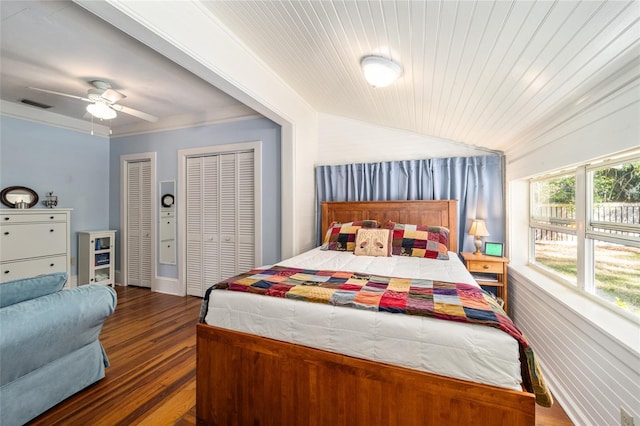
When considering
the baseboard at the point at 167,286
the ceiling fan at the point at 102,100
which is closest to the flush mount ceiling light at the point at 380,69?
the ceiling fan at the point at 102,100

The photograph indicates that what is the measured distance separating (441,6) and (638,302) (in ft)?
5.87

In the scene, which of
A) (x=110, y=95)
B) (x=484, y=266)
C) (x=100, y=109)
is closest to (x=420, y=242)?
(x=484, y=266)

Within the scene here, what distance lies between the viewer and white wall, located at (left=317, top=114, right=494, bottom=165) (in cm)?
319

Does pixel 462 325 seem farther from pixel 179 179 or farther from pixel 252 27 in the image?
pixel 179 179

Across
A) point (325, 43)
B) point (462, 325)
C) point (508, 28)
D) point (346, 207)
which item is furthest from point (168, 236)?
point (508, 28)

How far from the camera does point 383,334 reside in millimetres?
1211

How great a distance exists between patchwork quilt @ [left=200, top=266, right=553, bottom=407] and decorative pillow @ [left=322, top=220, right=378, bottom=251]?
984 mm

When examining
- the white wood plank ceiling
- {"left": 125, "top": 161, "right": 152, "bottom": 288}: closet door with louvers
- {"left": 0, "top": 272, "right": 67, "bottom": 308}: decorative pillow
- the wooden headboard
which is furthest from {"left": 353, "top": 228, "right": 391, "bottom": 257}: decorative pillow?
{"left": 125, "top": 161, "right": 152, "bottom": 288}: closet door with louvers

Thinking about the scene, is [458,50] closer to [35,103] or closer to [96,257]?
[35,103]

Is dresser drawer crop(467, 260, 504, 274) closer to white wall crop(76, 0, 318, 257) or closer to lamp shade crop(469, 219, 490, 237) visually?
lamp shade crop(469, 219, 490, 237)

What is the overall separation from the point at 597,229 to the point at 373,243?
61.6 inches

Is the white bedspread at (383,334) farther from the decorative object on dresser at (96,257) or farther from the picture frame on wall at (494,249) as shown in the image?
the decorative object on dresser at (96,257)

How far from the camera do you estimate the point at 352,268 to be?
207 centimetres

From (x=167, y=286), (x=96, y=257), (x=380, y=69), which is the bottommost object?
(x=167, y=286)
